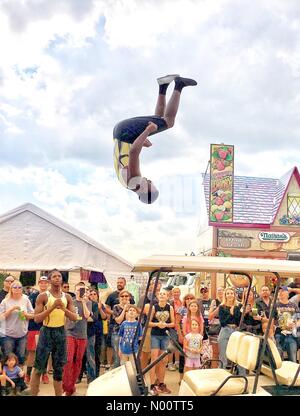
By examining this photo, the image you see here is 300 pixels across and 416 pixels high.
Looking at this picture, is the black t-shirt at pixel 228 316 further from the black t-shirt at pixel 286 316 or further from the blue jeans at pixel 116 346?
the blue jeans at pixel 116 346

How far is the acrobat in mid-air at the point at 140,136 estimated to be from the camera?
4.51 m

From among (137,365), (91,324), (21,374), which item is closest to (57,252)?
(91,324)

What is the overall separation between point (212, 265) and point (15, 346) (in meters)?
4.01

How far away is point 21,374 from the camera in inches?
235

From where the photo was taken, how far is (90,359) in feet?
22.1

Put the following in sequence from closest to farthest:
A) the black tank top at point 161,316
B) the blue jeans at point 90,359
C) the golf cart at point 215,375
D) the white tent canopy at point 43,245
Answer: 1. the golf cart at point 215,375
2. the black tank top at point 161,316
3. the blue jeans at point 90,359
4. the white tent canopy at point 43,245

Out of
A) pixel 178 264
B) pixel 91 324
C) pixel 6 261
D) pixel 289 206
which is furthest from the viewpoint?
pixel 289 206

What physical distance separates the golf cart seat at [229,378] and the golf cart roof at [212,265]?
2.09ft

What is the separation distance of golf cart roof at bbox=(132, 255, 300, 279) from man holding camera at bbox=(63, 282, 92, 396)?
116 inches

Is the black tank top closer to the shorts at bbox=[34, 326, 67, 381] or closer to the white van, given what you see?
the shorts at bbox=[34, 326, 67, 381]

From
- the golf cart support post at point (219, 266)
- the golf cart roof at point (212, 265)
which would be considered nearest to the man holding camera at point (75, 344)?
the golf cart support post at point (219, 266)
